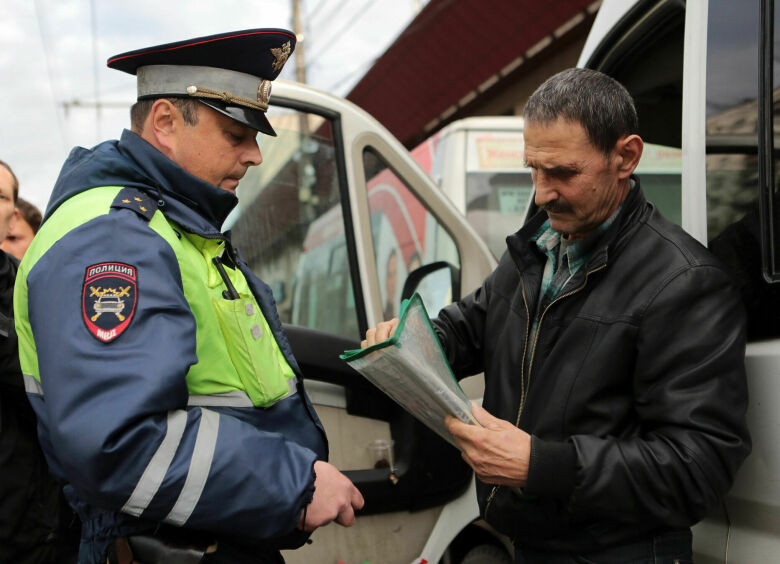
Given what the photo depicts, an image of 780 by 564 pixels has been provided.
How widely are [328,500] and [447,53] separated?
45.2 feet

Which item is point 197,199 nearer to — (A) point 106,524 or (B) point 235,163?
(B) point 235,163

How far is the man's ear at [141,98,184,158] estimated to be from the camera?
70.4 inches

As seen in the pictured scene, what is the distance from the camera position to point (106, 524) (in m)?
1.60

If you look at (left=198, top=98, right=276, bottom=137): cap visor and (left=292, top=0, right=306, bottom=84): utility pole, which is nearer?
(left=198, top=98, right=276, bottom=137): cap visor

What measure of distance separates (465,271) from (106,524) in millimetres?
1954

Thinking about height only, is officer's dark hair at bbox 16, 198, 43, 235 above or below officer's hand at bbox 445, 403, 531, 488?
above

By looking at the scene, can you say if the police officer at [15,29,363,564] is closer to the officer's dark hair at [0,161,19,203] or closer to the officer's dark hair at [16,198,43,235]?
the officer's dark hair at [0,161,19,203]

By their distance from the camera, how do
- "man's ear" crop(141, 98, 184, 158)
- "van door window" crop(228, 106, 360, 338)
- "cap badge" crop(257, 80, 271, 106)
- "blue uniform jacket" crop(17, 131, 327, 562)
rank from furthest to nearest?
"van door window" crop(228, 106, 360, 338) < "cap badge" crop(257, 80, 271, 106) < "man's ear" crop(141, 98, 184, 158) < "blue uniform jacket" crop(17, 131, 327, 562)

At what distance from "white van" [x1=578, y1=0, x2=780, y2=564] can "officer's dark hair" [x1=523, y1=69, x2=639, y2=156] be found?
0.74 ft

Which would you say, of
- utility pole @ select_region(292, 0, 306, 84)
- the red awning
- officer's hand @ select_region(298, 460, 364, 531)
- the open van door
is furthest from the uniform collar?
utility pole @ select_region(292, 0, 306, 84)

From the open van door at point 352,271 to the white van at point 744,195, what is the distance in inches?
49.3

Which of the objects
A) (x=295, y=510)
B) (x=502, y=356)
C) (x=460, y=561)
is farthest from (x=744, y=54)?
(x=460, y=561)

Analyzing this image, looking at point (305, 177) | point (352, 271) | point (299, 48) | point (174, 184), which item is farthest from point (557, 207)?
point (299, 48)

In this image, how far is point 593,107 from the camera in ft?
5.53
